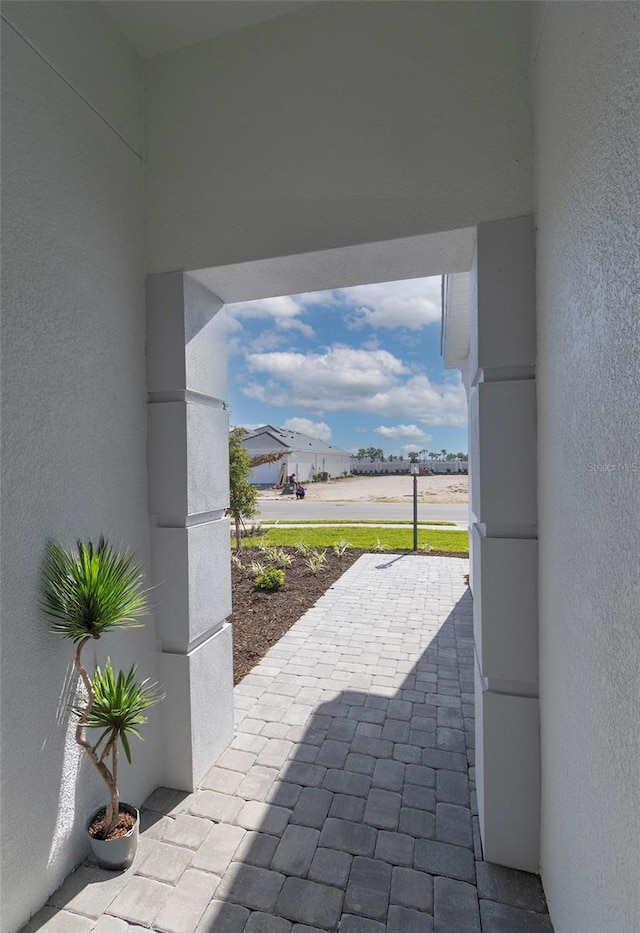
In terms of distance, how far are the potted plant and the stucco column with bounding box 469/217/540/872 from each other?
1604 mm

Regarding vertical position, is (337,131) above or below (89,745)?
above

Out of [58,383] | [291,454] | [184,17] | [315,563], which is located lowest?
[315,563]

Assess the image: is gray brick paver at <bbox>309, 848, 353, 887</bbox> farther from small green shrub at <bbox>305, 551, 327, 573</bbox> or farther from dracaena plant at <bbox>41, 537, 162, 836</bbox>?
small green shrub at <bbox>305, 551, 327, 573</bbox>

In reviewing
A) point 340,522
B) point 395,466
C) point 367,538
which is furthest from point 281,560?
point 395,466

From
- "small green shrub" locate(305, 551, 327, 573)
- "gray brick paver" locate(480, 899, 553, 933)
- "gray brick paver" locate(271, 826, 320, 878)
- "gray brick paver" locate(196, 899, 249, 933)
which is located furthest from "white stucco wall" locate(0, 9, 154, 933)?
"small green shrub" locate(305, 551, 327, 573)

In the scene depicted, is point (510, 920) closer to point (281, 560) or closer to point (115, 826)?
point (115, 826)

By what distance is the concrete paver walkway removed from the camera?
1.75 m

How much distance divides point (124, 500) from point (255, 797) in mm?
Answer: 1775

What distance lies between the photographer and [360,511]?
64.0 feet

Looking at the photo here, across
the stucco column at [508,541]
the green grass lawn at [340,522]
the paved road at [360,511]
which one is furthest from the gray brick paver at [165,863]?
the paved road at [360,511]

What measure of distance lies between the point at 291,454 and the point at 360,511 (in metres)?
16.7

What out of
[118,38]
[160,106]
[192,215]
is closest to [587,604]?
[192,215]

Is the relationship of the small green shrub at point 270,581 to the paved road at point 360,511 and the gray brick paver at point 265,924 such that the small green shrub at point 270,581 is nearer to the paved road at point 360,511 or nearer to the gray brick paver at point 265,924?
the gray brick paver at point 265,924

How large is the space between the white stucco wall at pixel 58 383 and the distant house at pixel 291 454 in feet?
84.8
